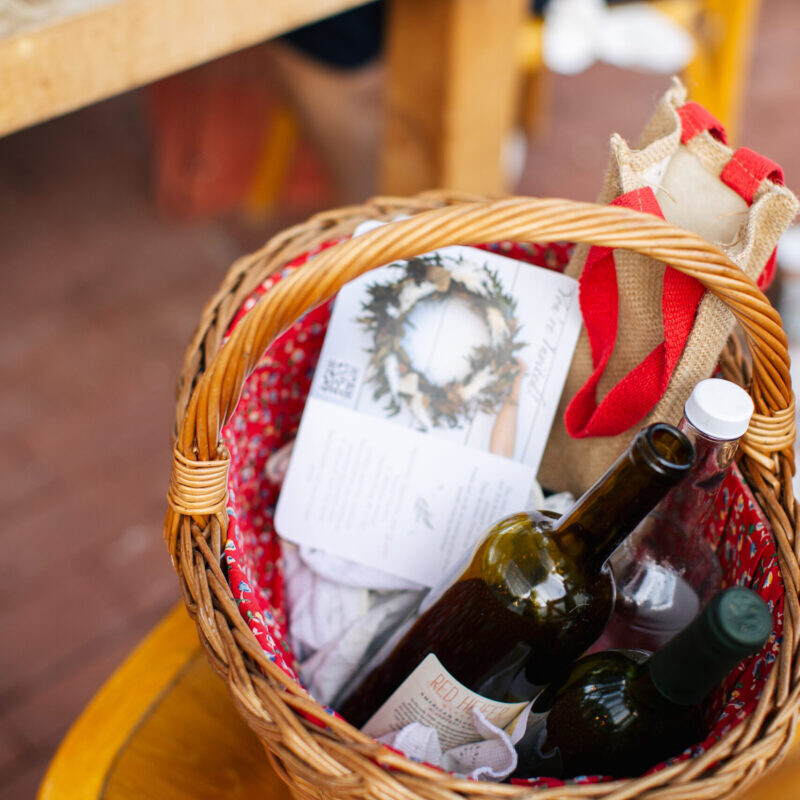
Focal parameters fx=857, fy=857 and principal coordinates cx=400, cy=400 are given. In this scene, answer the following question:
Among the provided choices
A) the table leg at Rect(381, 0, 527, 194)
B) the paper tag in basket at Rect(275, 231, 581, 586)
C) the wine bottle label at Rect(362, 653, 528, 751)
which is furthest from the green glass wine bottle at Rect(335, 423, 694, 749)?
the table leg at Rect(381, 0, 527, 194)

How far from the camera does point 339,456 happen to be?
0.64 metres

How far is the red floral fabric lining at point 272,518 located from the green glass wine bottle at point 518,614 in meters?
0.06

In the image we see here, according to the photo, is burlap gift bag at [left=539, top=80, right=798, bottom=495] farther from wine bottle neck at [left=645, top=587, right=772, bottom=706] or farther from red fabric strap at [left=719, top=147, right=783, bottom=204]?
wine bottle neck at [left=645, top=587, right=772, bottom=706]

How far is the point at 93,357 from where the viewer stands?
150cm

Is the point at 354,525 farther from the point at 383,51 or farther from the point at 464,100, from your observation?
the point at 383,51

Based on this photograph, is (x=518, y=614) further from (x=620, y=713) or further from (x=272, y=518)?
(x=272, y=518)

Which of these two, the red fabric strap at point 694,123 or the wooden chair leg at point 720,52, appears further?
the wooden chair leg at point 720,52

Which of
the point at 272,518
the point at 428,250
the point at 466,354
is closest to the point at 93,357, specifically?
the point at 272,518

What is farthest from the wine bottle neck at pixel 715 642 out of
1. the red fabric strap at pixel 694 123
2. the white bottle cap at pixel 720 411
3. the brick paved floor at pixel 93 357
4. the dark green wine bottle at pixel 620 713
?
the brick paved floor at pixel 93 357

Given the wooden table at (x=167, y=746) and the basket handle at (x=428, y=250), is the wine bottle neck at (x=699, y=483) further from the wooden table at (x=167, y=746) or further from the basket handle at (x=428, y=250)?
the wooden table at (x=167, y=746)

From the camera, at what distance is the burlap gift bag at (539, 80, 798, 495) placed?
561 millimetres

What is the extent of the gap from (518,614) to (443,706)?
0.07m

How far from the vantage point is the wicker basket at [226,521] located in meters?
0.42

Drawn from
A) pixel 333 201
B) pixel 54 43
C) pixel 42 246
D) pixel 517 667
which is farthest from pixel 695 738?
pixel 42 246
